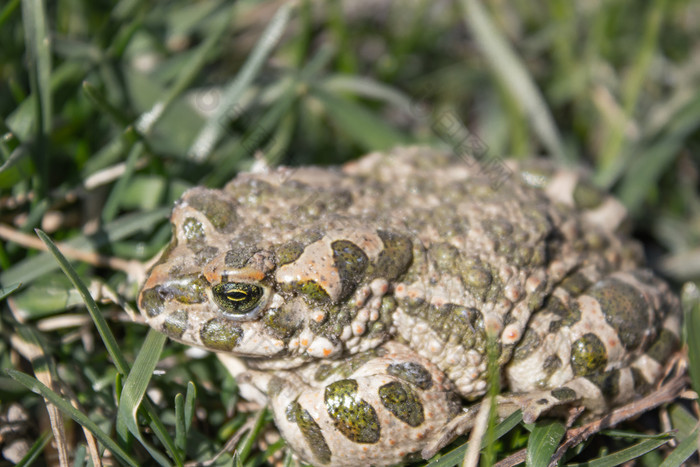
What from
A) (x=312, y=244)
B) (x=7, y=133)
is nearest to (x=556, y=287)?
(x=312, y=244)

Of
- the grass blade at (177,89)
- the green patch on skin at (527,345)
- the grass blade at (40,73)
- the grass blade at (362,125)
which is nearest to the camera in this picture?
the green patch on skin at (527,345)

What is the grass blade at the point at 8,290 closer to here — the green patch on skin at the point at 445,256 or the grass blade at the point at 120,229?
the grass blade at the point at 120,229

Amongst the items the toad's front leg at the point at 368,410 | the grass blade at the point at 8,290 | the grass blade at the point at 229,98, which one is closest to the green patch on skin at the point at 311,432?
the toad's front leg at the point at 368,410

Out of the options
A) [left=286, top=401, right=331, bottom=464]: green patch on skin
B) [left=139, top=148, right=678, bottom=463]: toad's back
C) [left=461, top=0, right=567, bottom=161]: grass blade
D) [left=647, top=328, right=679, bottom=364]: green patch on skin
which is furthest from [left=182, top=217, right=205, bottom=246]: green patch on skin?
[left=461, top=0, right=567, bottom=161]: grass blade

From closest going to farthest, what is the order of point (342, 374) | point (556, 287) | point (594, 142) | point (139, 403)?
1. point (139, 403)
2. point (342, 374)
3. point (556, 287)
4. point (594, 142)

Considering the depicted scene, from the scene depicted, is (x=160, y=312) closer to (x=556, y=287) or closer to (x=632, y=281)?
(x=556, y=287)
